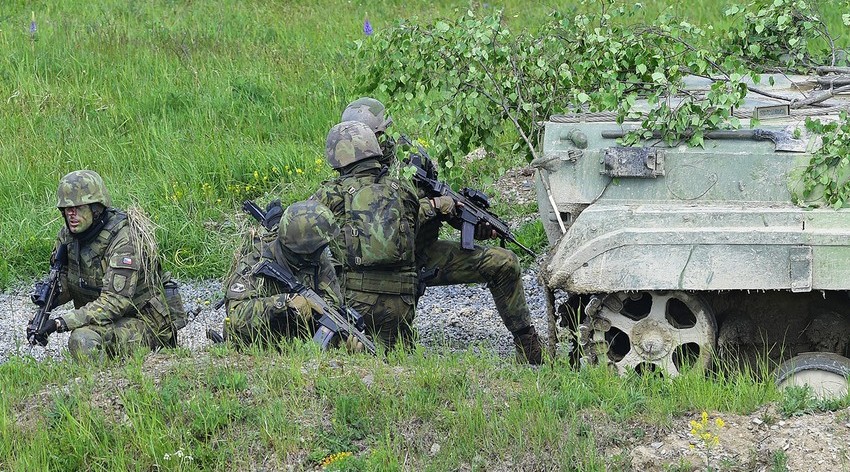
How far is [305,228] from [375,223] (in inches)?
21.3

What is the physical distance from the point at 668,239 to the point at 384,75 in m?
2.40

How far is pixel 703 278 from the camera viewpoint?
5.77 meters

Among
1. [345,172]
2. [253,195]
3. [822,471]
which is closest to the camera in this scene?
[822,471]

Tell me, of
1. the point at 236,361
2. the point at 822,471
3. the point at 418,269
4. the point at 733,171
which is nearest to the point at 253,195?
the point at 418,269

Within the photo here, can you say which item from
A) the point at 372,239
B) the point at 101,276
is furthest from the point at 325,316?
the point at 101,276

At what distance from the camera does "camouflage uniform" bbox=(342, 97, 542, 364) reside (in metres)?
7.52

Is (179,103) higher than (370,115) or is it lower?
lower

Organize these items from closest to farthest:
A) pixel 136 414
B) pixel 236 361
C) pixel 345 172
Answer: pixel 136 414 → pixel 236 361 → pixel 345 172

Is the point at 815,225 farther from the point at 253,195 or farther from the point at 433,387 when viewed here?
the point at 253,195

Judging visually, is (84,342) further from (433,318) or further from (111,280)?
(433,318)

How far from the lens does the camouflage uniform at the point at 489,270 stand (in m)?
7.52

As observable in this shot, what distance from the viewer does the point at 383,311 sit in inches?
280

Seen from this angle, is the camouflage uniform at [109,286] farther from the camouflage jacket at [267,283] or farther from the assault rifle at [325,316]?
the assault rifle at [325,316]

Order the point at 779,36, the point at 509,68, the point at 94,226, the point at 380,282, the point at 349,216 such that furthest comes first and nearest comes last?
1. the point at 779,36
2. the point at 509,68
3. the point at 380,282
4. the point at 349,216
5. the point at 94,226
